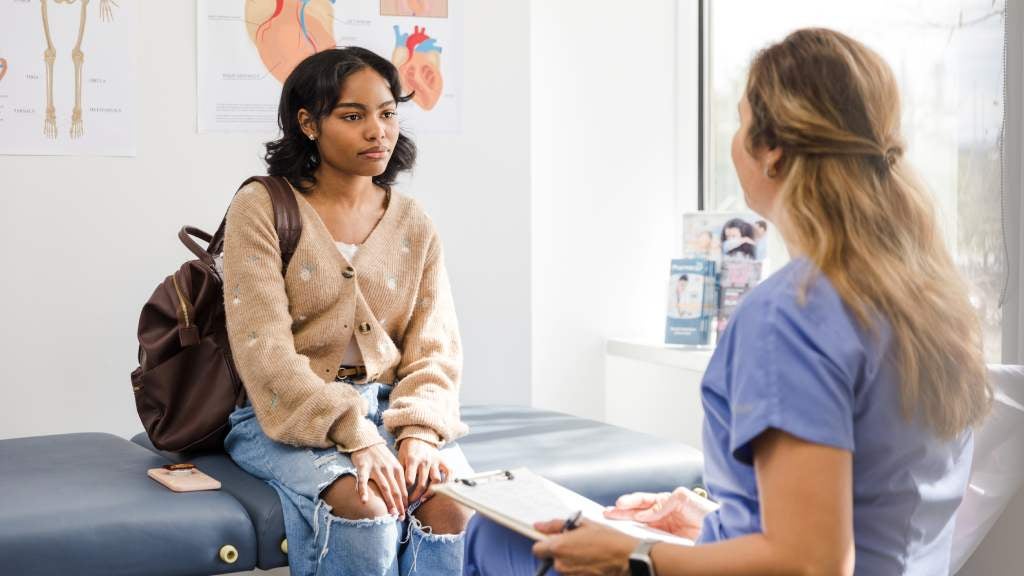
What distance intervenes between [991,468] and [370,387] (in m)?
1.26

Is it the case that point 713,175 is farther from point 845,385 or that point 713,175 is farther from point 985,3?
point 845,385

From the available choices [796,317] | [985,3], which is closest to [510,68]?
[985,3]

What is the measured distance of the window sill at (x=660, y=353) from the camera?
3534 millimetres

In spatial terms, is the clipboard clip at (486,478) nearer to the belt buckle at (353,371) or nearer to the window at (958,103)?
the belt buckle at (353,371)

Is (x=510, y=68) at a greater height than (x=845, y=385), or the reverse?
(x=510, y=68)

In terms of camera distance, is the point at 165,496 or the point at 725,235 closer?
the point at 165,496

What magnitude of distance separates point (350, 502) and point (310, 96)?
0.95 m

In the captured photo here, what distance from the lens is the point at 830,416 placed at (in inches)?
43.9

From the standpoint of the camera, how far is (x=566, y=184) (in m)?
3.92

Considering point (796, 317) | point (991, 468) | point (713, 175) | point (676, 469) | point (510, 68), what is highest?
point (510, 68)

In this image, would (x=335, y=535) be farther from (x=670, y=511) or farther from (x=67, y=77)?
(x=67, y=77)

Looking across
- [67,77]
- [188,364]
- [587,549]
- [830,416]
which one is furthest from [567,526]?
[67,77]

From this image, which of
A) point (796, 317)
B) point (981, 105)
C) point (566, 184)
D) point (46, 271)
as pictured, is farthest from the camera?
point (566, 184)

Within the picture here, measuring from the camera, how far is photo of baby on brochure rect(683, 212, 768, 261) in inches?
143
